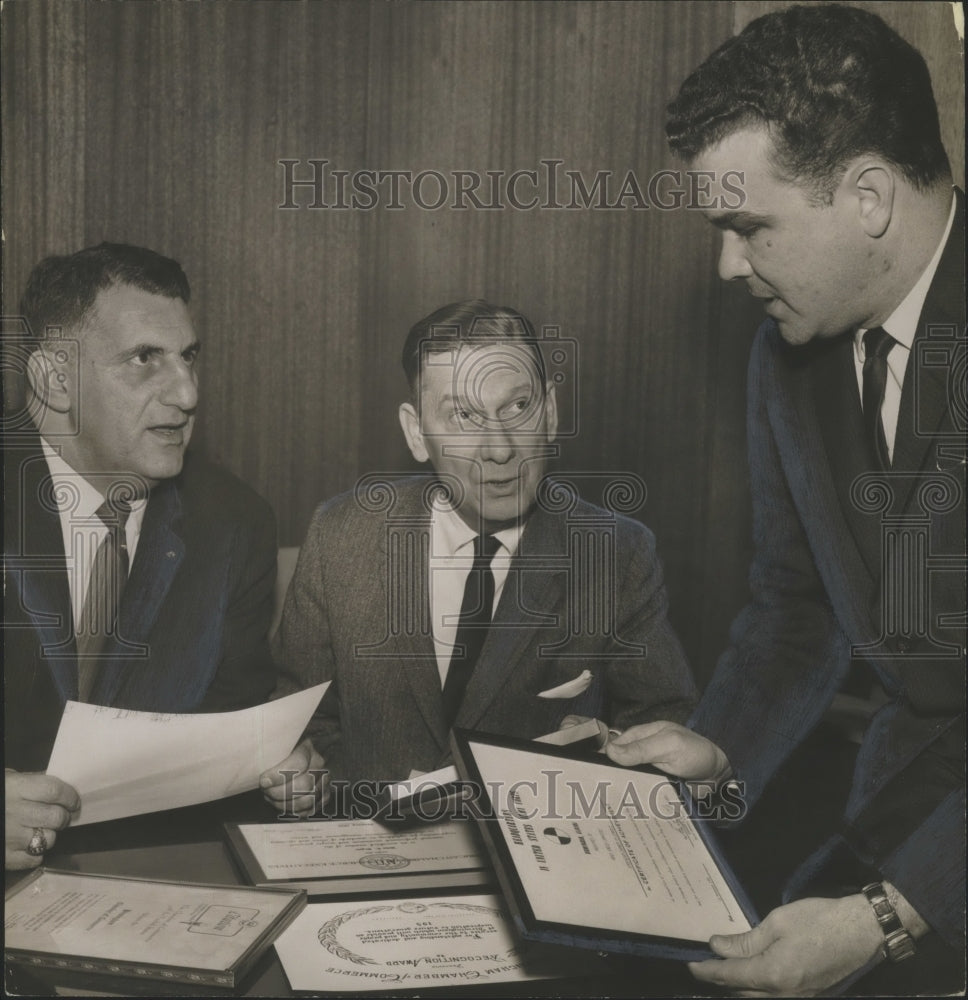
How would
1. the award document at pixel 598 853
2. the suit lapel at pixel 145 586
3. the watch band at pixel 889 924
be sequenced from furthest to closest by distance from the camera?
the suit lapel at pixel 145 586 → the watch band at pixel 889 924 → the award document at pixel 598 853

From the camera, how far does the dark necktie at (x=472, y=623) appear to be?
1.54 meters

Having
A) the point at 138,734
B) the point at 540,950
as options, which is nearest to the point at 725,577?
the point at 540,950

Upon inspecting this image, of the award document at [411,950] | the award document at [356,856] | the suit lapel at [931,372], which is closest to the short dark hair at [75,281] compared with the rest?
the award document at [356,856]

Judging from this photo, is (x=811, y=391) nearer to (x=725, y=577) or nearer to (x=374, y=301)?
(x=725, y=577)

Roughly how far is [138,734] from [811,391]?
109 centimetres

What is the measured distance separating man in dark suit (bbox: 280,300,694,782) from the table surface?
206mm

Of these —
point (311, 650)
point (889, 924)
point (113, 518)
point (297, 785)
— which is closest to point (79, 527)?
point (113, 518)

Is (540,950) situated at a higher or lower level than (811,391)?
lower

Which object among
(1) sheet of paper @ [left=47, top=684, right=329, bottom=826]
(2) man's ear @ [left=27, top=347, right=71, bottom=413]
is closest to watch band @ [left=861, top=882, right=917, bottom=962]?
(1) sheet of paper @ [left=47, top=684, right=329, bottom=826]

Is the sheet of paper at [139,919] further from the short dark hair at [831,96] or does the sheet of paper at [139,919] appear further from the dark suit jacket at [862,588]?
the short dark hair at [831,96]

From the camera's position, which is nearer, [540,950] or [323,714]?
[540,950]

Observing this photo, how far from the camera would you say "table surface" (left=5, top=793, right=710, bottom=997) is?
47.4 inches

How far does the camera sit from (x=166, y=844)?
1.40 metres

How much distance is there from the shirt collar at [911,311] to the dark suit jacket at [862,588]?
12 mm
